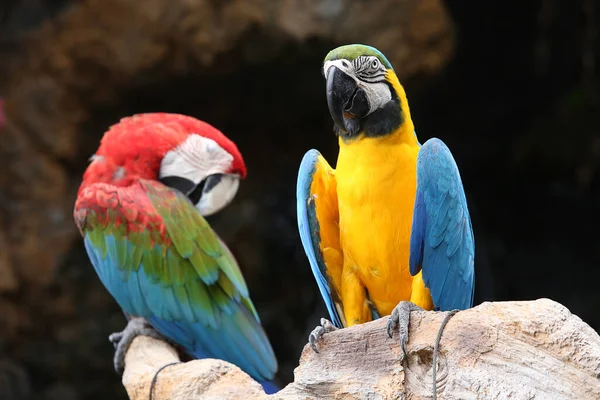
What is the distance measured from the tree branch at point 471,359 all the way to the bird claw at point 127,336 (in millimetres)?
717

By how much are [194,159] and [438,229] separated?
994 mm

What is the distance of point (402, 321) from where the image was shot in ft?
4.50

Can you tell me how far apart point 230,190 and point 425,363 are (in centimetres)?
124

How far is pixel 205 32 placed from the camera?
3537mm

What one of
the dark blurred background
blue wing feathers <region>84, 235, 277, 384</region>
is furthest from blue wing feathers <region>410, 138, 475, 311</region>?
the dark blurred background

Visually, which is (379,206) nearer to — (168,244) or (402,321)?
(402,321)

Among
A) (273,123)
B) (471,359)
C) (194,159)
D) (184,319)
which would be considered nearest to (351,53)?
(471,359)

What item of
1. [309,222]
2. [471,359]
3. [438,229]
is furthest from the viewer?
[309,222]

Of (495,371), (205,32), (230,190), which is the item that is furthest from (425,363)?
(205,32)

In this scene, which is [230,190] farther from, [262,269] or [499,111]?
[499,111]

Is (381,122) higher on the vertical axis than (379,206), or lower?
higher

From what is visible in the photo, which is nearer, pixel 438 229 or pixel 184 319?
pixel 438 229

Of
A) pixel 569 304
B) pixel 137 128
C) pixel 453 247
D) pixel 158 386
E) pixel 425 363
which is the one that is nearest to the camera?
pixel 425 363

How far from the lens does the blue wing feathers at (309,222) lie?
172 centimetres
